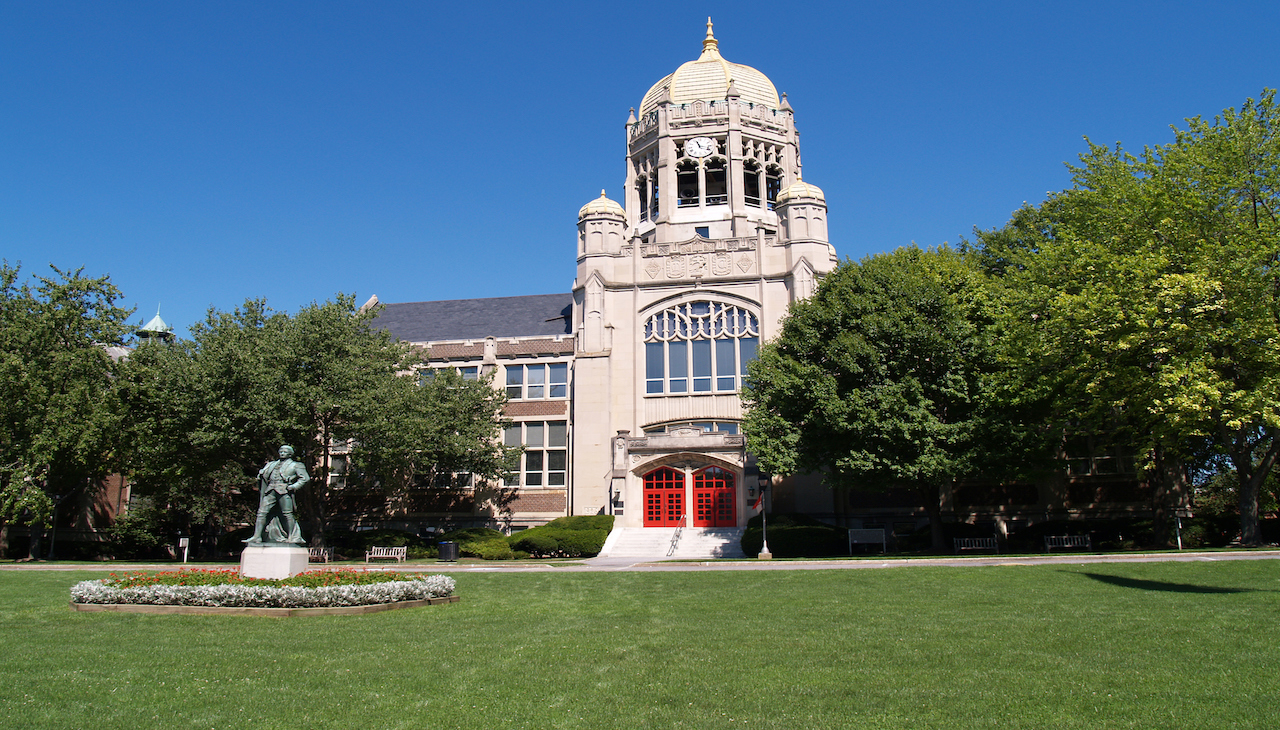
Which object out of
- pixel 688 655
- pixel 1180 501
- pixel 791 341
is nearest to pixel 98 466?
pixel 791 341

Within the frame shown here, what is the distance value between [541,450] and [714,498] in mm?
9826

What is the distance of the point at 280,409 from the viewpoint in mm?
30766

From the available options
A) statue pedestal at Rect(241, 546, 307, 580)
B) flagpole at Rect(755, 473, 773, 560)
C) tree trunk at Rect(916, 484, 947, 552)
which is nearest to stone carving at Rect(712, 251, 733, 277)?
flagpole at Rect(755, 473, 773, 560)

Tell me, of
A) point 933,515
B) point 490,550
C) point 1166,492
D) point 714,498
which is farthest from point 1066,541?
point 490,550

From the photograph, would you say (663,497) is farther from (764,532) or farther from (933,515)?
(933,515)

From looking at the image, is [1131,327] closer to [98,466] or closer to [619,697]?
[619,697]

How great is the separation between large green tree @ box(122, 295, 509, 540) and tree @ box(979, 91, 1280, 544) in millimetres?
23304

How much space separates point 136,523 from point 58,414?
→ 31.1 ft

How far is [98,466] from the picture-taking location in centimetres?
3538

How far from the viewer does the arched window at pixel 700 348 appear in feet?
135

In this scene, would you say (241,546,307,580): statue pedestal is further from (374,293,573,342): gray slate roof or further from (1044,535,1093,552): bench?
(374,293,573,342): gray slate roof

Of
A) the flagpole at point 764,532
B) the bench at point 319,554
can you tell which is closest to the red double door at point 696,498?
the flagpole at point 764,532

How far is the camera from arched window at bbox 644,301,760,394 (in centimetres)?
4125

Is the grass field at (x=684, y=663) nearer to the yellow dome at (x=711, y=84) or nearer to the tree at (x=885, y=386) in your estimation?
the tree at (x=885, y=386)
